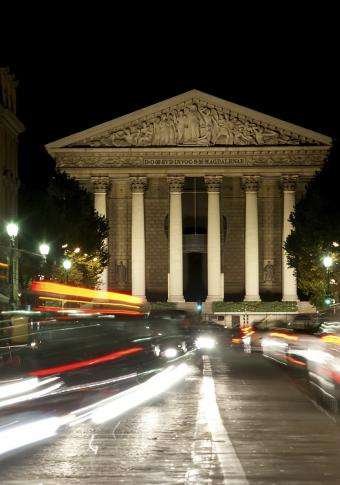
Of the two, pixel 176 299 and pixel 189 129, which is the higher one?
pixel 189 129

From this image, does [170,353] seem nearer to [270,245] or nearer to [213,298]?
[213,298]

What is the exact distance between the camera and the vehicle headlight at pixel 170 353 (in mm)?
36188

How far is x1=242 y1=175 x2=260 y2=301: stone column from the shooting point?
324 feet

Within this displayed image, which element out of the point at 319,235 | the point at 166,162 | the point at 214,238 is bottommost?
the point at 319,235

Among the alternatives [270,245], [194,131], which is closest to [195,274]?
[270,245]

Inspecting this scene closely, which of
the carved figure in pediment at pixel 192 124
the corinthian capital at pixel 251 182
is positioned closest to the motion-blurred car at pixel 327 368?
the carved figure in pediment at pixel 192 124

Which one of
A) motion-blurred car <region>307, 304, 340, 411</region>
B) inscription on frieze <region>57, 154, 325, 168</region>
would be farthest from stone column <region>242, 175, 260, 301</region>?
motion-blurred car <region>307, 304, 340, 411</region>

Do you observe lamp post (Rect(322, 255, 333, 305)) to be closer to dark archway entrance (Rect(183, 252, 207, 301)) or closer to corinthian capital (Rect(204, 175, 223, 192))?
corinthian capital (Rect(204, 175, 223, 192))

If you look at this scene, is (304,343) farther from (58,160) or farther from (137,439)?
(58,160)

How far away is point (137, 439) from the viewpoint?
15586 millimetres

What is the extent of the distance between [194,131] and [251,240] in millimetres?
11763

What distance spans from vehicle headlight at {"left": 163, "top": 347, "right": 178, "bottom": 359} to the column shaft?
6068 centimetres

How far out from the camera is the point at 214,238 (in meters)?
99.3

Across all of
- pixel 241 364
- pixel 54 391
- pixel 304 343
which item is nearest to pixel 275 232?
pixel 241 364
